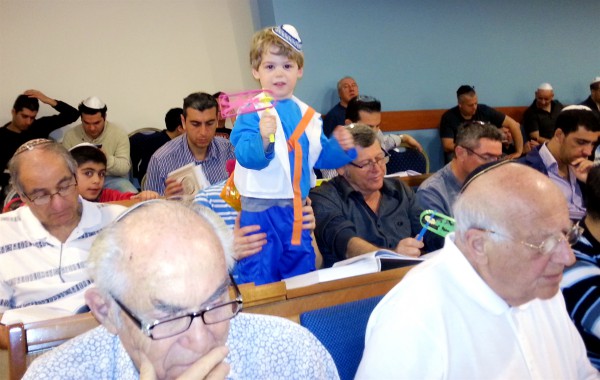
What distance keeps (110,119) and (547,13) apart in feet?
20.5

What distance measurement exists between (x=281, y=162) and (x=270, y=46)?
1.61ft

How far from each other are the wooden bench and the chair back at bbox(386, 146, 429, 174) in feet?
6.53

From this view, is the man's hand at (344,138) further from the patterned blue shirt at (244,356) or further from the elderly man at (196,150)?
the elderly man at (196,150)

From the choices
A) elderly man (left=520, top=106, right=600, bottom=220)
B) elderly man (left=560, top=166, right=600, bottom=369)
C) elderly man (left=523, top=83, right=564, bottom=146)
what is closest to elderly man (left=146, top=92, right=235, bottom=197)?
elderly man (left=520, top=106, right=600, bottom=220)

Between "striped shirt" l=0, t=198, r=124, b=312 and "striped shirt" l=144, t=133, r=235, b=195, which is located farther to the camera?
"striped shirt" l=144, t=133, r=235, b=195

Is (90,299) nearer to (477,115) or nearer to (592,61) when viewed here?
(477,115)

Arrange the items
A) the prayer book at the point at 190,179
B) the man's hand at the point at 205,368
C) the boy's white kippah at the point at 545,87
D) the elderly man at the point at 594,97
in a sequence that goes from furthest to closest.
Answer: the elderly man at the point at 594,97
the boy's white kippah at the point at 545,87
the prayer book at the point at 190,179
the man's hand at the point at 205,368

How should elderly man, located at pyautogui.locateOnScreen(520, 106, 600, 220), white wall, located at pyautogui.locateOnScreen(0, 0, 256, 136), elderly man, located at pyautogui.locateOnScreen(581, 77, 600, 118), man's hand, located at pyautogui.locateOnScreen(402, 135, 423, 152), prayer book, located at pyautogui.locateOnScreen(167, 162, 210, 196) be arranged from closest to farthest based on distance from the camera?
prayer book, located at pyautogui.locateOnScreen(167, 162, 210, 196) → elderly man, located at pyautogui.locateOnScreen(520, 106, 600, 220) → man's hand, located at pyautogui.locateOnScreen(402, 135, 423, 152) → white wall, located at pyautogui.locateOnScreen(0, 0, 256, 136) → elderly man, located at pyautogui.locateOnScreen(581, 77, 600, 118)

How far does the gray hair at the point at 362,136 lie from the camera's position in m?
2.97

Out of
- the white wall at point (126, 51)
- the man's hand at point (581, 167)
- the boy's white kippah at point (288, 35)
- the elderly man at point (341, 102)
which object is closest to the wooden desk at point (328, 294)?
the boy's white kippah at point (288, 35)

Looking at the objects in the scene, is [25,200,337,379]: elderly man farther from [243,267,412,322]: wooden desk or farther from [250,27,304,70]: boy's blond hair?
[250,27,304,70]: boy's blond hair

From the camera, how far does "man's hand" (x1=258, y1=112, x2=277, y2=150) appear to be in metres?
2.17

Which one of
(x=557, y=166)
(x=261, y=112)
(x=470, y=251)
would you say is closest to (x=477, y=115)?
(x=557, y=166)

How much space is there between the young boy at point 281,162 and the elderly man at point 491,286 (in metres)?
0.98
